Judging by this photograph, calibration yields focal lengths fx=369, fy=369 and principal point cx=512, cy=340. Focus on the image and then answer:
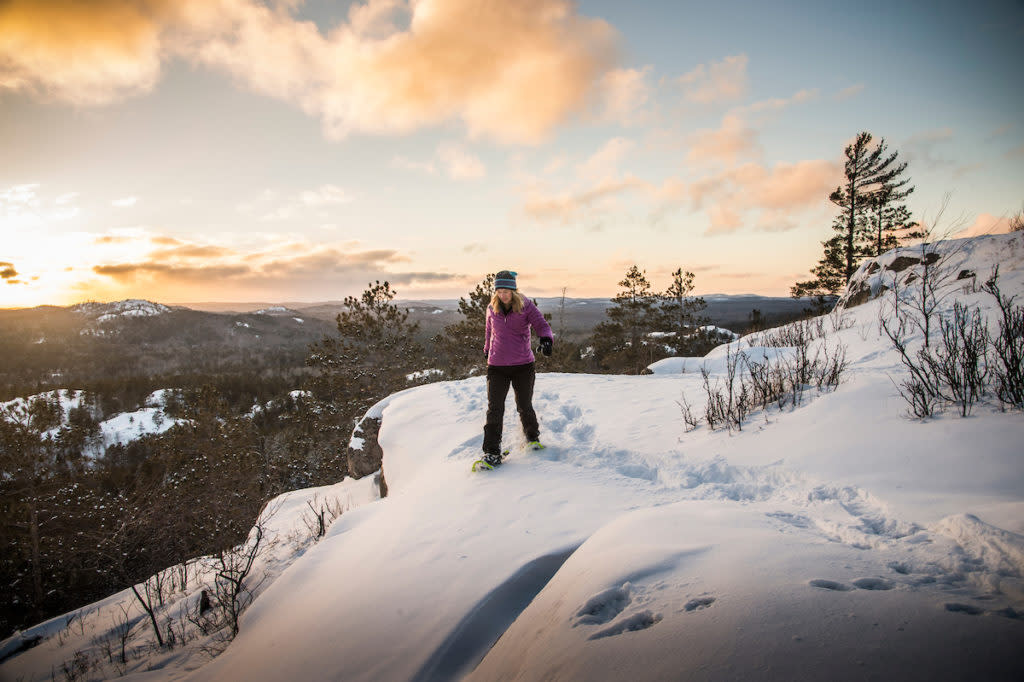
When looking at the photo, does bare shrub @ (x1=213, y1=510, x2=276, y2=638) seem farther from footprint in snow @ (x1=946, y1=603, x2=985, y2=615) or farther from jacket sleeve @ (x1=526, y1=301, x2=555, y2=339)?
footprint in snow @ (x1=946, y1=603, x2=985, y2=615)

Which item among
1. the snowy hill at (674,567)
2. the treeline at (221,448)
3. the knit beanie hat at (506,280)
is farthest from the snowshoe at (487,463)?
the treeline at (221,448)

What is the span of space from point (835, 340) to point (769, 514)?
21.8 ft

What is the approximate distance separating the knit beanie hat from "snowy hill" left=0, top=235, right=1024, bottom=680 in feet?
6.40

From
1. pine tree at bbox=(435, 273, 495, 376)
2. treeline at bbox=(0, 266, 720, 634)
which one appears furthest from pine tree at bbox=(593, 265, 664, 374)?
pine tree at bbox=(435, 273, 495, 376)

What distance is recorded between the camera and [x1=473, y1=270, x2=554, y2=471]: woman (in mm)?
4125

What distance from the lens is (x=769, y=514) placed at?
246 centimetres

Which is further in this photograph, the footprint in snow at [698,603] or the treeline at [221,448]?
the treeline at [221,448]

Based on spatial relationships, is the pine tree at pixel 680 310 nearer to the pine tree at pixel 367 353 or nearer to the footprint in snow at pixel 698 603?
the pine tree at pixel 367 353

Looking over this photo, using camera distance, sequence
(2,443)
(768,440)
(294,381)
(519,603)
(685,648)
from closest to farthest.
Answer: (685,648), (519,603), (768,440), (2,443), (294,381)

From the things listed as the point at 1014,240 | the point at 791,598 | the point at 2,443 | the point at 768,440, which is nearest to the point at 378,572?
the point at 791,598

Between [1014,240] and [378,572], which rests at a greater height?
[1014,240]

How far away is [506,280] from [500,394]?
1.30m

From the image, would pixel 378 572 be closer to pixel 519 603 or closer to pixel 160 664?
pixel 519 603

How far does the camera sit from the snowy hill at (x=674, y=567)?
1.26m
